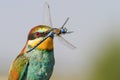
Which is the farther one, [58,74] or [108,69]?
[58,74]

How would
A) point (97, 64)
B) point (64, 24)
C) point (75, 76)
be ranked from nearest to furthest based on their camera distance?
point (64, 24) < point (97, 64) < point (75, 76)

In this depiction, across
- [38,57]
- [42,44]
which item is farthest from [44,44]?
[38,57]

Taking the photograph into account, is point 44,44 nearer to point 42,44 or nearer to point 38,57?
point 42,44

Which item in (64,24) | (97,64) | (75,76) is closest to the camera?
(64,24)

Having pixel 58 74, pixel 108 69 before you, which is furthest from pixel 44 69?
pixel 58 74

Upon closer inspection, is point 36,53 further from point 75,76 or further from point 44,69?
point 75,76
